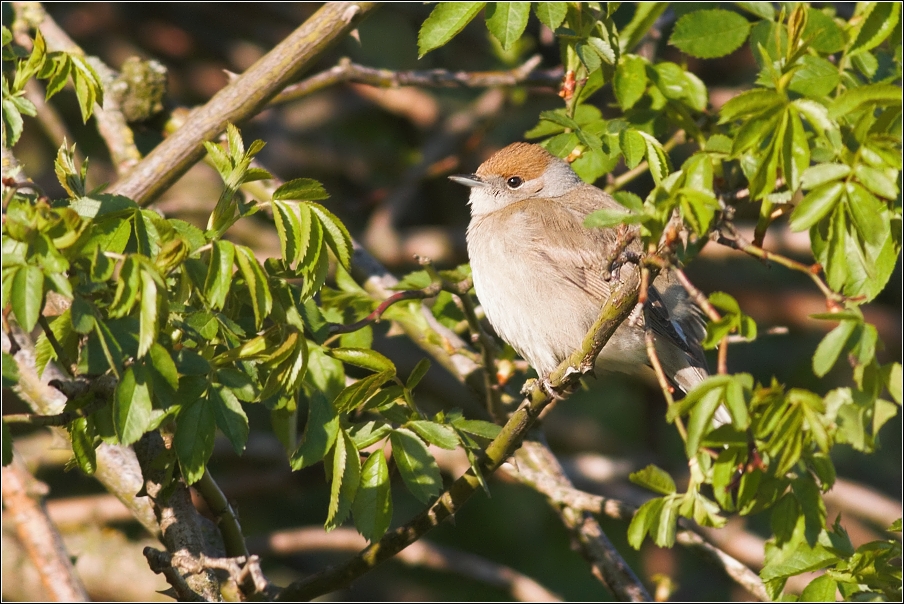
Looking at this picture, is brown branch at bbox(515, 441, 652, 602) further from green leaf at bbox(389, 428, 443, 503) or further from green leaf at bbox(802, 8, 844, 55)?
green leaf at bbox(802, 8, 844, 55)

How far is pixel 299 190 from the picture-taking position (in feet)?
8.99

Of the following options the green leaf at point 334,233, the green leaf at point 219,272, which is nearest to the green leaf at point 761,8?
the green leaf at point 334,233

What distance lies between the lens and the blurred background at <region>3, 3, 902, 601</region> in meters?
6.20

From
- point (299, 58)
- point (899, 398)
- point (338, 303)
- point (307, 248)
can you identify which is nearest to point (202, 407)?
point (307, 248)

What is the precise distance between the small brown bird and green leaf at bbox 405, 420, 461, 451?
1.29 metres

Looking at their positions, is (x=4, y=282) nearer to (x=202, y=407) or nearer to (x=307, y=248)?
(x=202, y=407)

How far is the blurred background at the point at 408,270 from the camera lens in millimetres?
6199

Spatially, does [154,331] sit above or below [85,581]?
above

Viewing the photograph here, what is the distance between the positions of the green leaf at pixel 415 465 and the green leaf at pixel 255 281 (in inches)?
23.6

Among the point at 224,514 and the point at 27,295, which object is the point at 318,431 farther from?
the point at 27,295

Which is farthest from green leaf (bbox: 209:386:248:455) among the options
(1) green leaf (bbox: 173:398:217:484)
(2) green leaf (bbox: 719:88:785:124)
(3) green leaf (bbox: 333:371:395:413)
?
(2) green leaf (bbox: 719:88:785:124)

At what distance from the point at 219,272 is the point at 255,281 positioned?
112mm

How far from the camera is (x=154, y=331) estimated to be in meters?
2.20

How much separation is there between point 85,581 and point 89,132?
11.9ft
